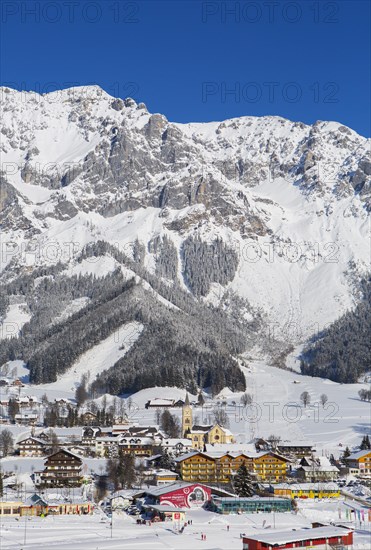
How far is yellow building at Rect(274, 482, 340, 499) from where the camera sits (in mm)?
99000

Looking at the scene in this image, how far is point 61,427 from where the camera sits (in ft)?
515

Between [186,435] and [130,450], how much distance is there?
16.6 meters

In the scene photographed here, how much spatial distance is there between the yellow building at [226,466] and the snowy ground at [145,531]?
2293 cm

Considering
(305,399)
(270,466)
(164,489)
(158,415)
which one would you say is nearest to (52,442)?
(270,466)

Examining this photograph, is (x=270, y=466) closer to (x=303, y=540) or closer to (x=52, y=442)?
(x=52, y=442)

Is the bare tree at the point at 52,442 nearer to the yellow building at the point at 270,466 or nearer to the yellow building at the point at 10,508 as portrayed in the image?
the yellow building at the point at 270,466

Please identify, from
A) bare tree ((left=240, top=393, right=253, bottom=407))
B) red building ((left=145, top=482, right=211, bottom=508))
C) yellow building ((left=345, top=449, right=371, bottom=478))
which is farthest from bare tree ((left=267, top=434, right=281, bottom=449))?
red building ((left=145, top=482, right=211, bottom=508))

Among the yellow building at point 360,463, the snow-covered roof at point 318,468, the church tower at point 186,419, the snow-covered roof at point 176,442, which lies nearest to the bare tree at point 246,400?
the church tower at point 186,419

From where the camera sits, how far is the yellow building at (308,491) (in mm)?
99000

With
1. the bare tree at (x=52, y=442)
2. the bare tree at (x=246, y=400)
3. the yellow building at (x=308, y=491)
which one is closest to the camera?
the yellow building at (x=308, y=491)

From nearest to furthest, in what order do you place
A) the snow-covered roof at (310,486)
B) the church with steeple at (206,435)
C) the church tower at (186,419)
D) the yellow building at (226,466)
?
the snow-covered roof at (310,486) < the yellow building at (226,466) < the church with steeple at (206,435) < the church tower at (186,419)

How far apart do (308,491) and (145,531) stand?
2921 cm

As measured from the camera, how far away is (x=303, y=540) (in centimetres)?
6281

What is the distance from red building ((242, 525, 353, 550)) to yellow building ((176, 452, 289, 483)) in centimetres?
4644
